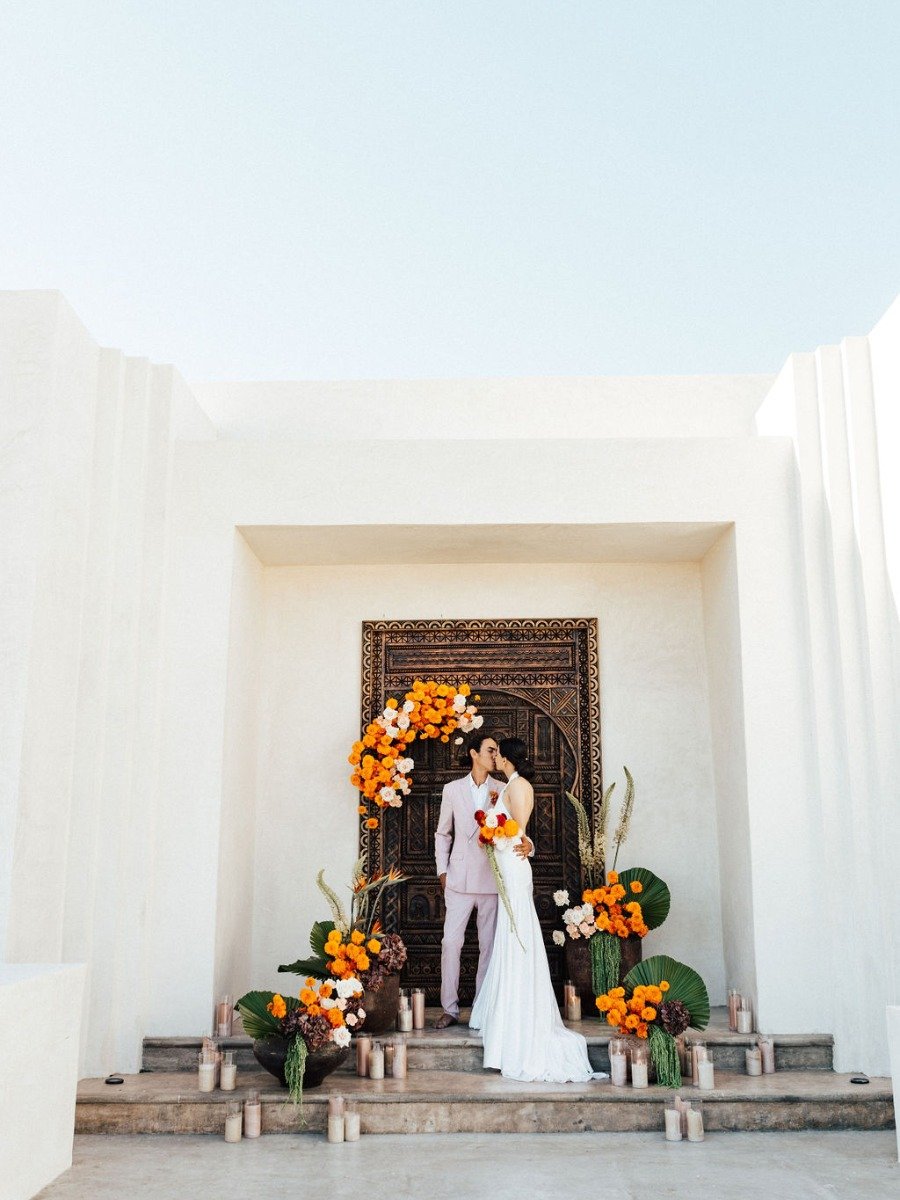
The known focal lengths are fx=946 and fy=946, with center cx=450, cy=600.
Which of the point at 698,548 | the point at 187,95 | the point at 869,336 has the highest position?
the point at 187,95

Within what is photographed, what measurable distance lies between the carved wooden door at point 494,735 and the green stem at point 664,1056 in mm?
1558

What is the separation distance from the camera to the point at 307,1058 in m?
4.63

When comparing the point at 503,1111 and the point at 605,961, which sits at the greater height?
the point at 605,961

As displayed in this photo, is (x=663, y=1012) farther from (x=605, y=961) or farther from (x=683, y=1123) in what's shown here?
(x=605, y=961)

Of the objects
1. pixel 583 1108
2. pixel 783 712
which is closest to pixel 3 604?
pixel 583 1108

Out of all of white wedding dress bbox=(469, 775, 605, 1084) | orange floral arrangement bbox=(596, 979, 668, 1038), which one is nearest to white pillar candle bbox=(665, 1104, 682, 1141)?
orange floral arrangement bbox=(596, 979, 668, 1038)

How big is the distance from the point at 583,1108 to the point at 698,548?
3.54 meters

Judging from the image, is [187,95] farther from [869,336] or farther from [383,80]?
[869,336]

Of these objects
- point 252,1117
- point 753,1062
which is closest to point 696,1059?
point 753,1062

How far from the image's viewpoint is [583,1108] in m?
4.62

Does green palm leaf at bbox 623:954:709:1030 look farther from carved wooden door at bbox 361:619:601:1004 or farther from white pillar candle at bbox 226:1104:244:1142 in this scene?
white pillar candle at bbox 226:1104:244:1142

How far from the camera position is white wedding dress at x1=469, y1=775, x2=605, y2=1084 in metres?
4.96

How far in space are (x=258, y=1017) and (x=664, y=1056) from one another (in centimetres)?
206

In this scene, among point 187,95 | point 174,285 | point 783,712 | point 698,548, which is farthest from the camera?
point 174,285
